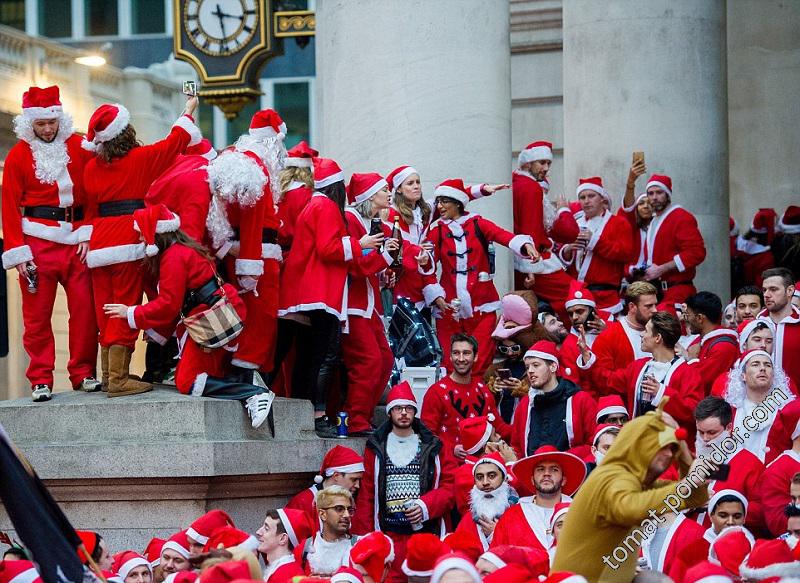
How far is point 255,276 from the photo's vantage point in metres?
11.4

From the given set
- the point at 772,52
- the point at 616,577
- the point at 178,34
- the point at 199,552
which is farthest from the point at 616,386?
the point at 178,34

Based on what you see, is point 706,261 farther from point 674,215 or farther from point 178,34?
point 178,34

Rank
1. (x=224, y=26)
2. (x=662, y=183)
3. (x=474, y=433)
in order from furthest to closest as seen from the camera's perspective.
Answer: (x=224, y=26) → (x=662, y=183) → (x=474, y=433)

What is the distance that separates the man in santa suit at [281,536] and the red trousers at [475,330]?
2950mm

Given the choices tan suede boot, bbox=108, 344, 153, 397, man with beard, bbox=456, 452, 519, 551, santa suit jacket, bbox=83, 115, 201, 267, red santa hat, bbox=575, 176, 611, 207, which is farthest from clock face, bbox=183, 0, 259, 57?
man with beard, bbox=456, 452, 519, 551

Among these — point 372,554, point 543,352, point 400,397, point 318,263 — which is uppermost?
point 318,263

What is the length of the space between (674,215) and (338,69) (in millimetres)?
→ 3472

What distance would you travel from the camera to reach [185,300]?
1111 centimetres

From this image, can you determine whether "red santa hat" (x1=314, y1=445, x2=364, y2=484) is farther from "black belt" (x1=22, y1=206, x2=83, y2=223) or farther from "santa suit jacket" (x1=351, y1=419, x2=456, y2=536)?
"black belt" (x1=22, y1=206, x2=83, y2=223)

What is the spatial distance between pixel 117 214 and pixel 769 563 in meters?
4.80

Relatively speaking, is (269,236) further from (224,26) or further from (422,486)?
(224,26)

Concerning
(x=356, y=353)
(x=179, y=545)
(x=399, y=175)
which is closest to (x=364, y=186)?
(x=399, y=175)

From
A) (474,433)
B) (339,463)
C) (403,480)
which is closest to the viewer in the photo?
(339,463)

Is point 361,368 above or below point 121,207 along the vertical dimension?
below
